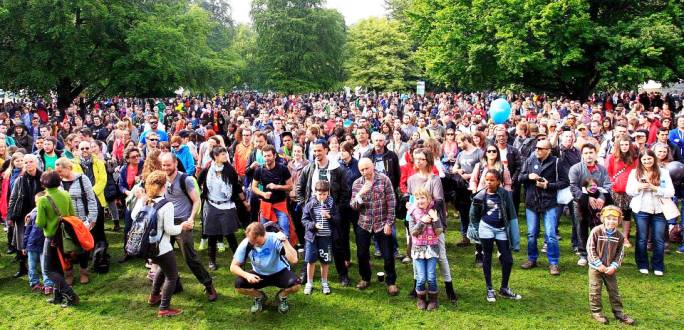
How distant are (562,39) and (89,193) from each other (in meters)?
19.9

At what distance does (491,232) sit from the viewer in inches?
228

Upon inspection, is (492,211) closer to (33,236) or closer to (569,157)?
(569,157)

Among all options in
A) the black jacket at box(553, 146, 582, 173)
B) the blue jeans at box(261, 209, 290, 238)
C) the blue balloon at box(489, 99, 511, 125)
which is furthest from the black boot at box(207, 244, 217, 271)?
the blue balloon at box(489, 99, 511, 125)

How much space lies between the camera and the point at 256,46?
153 ft

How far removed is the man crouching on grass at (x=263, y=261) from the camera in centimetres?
524

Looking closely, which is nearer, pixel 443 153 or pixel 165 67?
pixel 443 153

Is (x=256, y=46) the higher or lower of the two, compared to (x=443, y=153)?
higher

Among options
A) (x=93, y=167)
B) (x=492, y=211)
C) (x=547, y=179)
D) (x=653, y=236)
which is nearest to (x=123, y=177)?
(x=93, y=167)

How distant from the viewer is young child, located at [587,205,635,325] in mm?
5137

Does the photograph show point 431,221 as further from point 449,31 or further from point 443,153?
point 449,31

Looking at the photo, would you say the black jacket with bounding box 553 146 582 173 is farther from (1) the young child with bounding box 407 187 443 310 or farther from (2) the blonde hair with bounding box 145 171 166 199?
(2) the blonde hair with bounding box 145 171 166 199

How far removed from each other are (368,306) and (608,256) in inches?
99.2

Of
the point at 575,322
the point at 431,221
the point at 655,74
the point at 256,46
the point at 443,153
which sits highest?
the point at 256,46

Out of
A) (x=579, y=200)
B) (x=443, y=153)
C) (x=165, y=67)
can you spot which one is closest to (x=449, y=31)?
(x=165, y=67)
